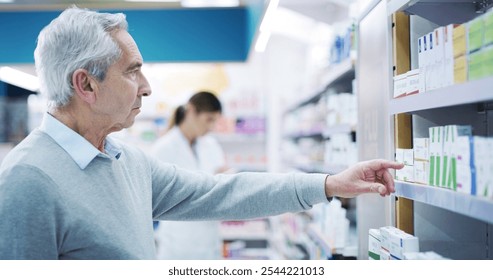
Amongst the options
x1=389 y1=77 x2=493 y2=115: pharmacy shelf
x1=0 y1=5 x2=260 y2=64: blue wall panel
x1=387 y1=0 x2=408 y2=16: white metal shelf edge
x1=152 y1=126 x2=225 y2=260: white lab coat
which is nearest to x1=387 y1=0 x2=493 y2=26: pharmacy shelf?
x1=387 y1=0 x2=408 y2=16: white metal shelf edge

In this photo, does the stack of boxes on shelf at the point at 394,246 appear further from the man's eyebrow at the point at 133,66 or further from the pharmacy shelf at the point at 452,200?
the man's eyebrow at the point at 133,66

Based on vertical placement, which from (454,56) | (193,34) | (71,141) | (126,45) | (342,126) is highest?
(193,34)

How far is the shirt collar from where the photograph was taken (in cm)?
162

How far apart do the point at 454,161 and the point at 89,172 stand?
1.13 metres

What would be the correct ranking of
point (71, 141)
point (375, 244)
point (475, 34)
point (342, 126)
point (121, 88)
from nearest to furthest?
point (475, 34) < point (71, 141) < point (121, 88) < point (375, 244) < point (342, 126)

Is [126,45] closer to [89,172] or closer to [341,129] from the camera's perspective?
[89,172]

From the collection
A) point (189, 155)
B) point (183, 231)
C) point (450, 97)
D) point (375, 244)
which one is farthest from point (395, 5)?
point (183, 231)

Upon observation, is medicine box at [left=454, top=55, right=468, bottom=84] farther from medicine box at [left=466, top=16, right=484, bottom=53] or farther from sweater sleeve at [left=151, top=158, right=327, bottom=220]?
sweater sleeve at [left=151, top=158, right=327, bottom=220]

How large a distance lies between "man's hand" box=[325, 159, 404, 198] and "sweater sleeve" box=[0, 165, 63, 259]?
101 cm

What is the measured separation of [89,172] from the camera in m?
1.65

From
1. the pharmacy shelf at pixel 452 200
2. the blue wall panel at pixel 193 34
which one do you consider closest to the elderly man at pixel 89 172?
the pharmacy shelf at pixel 452 200
